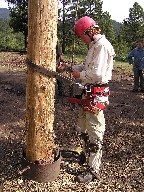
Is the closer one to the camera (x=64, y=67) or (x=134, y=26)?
(x=64, y=67)

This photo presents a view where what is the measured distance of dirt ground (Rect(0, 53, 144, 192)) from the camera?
447 cm

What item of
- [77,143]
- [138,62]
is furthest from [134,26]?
[77,143]

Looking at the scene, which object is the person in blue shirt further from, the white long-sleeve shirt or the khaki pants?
the white long-sleeve shirt

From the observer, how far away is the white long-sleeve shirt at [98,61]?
3.96 metres

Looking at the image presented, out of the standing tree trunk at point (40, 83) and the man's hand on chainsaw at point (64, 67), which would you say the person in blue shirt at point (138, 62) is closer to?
the man's hand on chainsaw at point (64, 67)

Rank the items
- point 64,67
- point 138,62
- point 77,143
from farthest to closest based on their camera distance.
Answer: point 138,62, point 77,143, point 64,67

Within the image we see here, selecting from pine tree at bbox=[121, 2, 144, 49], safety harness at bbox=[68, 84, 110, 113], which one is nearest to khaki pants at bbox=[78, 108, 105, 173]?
safety harness at bbox=[68, 84, 110, 113]

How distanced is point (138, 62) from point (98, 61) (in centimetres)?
724

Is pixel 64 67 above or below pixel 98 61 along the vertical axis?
below

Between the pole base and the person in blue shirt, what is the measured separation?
717 cm

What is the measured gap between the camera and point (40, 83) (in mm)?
3949

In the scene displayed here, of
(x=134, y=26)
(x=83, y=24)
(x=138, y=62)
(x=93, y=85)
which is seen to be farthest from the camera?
(x=134, y=26)

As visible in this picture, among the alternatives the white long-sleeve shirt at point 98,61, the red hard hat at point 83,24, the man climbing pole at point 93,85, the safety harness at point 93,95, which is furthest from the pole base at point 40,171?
the red hard hat at point 83,24

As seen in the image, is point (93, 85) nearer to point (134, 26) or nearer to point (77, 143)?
point (77, 143)
